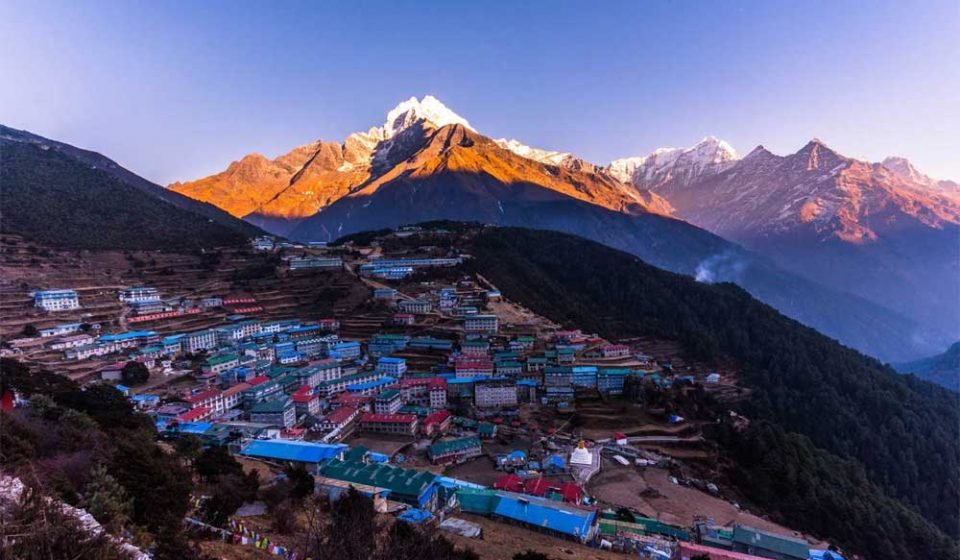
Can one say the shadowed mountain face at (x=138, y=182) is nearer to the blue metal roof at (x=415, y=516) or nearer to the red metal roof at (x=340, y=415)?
the red metal roof at (x=340, y=415)

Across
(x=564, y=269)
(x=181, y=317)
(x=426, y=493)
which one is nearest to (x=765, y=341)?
(x=564, y=269)

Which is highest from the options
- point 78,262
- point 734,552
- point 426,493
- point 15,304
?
point 78,262

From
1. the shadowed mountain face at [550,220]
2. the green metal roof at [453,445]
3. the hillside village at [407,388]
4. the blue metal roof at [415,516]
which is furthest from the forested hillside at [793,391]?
the shadowed mountain face at [550,220]

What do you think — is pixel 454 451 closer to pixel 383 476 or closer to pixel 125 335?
pixel 383 476

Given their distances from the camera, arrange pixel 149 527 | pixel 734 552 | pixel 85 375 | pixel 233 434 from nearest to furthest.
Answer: pixel 149 527 < pixel 734 552 < pixel 233 434 < pixel 85 375

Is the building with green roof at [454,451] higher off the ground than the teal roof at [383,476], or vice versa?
the teal roof at [383,476]

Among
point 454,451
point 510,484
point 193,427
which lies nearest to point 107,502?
point 510,484

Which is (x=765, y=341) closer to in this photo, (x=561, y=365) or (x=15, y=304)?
(x=561, y=365)
